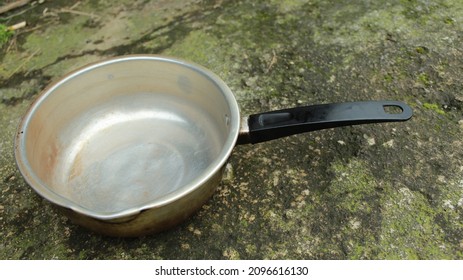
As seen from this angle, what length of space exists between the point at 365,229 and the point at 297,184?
0.17 meters

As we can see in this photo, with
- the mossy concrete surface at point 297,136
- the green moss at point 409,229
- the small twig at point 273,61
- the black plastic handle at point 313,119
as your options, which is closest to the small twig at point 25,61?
the mossy concrete surface at point 297,136

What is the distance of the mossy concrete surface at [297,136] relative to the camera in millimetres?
950

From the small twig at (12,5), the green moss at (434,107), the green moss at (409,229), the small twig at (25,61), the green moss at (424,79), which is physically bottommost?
the green moss at (409,229)

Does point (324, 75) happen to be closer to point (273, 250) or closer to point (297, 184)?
point (297, 184)

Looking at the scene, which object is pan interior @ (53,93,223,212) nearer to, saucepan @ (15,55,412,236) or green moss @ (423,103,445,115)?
saucepan @ (15,55,412,236)

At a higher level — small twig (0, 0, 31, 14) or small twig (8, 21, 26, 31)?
small twig (0, 0, 31, 14)

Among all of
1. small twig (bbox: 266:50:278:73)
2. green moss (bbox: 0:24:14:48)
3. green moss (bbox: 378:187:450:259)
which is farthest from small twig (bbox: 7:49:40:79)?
green moss (bbox: 378:187:450:259)

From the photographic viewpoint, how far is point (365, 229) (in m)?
0.95

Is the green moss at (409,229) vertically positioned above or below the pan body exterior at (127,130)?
below

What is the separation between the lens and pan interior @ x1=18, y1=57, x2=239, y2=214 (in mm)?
1055

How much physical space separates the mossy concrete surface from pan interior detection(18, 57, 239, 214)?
0.09 metres

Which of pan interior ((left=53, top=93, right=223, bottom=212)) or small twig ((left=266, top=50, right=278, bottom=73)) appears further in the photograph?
small twig ((left=266, top=50, right=278, bottom=73))

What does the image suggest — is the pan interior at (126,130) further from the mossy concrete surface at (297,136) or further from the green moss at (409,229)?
the green moss at (409,229)

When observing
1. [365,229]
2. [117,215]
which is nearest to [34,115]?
[117,215]
